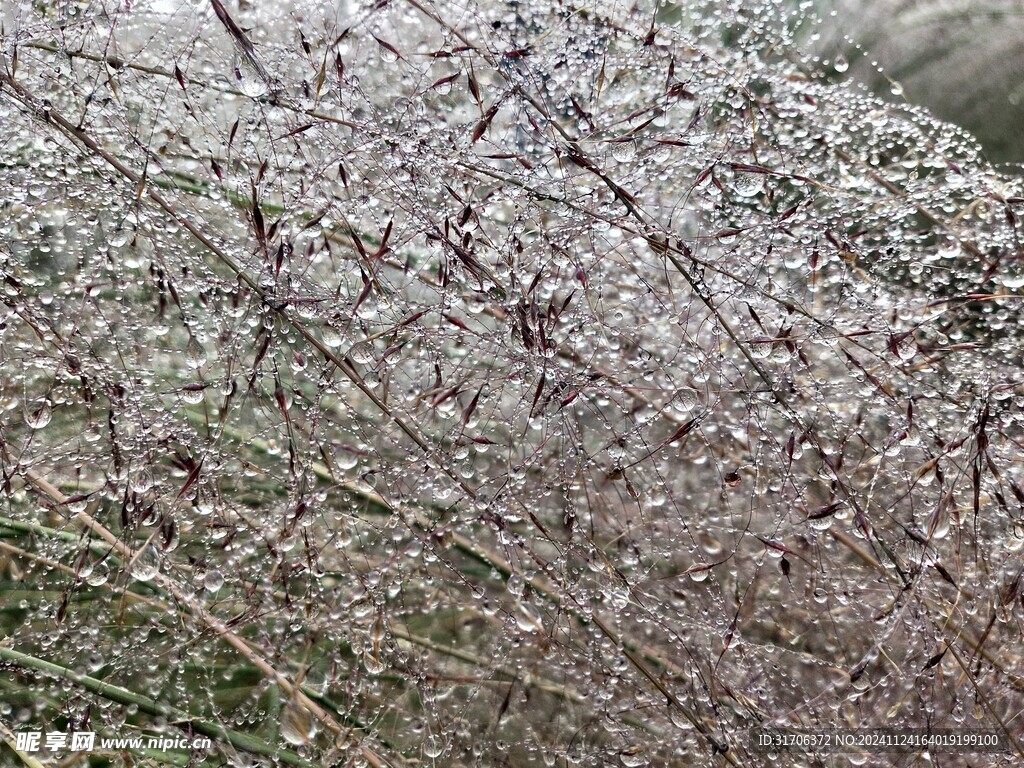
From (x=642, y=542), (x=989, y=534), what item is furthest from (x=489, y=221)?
(x=989, y=534)

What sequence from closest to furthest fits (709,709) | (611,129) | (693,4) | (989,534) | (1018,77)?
(709,709) < (989,534) < (611,129) < (693,4) < (1018,77)

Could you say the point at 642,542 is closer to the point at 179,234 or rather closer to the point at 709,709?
the point at 709,709

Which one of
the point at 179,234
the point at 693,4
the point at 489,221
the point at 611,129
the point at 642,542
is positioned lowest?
the point at 642,542

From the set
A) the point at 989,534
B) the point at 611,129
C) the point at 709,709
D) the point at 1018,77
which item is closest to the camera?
the point at 709,709

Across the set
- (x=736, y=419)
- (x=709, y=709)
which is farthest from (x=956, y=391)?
(x=709, y=709)

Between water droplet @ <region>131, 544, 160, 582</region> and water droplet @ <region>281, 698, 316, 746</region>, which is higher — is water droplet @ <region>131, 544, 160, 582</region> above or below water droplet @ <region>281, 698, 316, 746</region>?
above

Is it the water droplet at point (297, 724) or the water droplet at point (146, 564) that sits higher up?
the water droplet at point (146, 564)

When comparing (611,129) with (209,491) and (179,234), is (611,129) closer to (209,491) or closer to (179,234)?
(179,234)

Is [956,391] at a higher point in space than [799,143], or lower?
lower

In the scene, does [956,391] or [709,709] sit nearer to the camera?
[709,709]
